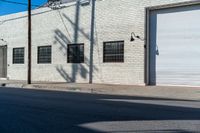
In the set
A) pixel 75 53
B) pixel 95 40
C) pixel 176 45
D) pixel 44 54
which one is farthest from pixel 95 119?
pixel 44 54

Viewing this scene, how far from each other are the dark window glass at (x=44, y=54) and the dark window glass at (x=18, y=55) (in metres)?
2.83

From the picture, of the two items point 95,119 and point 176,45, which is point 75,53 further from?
point 95,119

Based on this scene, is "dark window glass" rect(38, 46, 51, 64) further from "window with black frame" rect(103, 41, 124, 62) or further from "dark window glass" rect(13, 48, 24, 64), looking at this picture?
"window with black frame" rect(103, 41, 124, 62)

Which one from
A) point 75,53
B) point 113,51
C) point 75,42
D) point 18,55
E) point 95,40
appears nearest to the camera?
point 113,51

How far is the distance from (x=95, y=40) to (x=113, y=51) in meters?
1.82

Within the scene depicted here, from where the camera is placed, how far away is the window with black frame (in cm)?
2745

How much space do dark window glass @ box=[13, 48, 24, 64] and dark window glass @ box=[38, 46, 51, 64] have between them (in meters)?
2.83

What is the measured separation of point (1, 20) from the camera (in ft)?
132

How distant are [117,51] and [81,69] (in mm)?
3928

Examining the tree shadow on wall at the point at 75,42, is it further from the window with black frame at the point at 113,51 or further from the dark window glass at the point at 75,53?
the window with black frame at the point at 113,51

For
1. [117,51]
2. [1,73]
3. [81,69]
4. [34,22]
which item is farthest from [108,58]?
[1,73]

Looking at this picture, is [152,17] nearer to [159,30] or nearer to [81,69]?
[159,30]

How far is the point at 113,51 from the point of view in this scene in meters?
28.0

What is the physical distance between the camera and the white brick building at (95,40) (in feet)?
84.8
